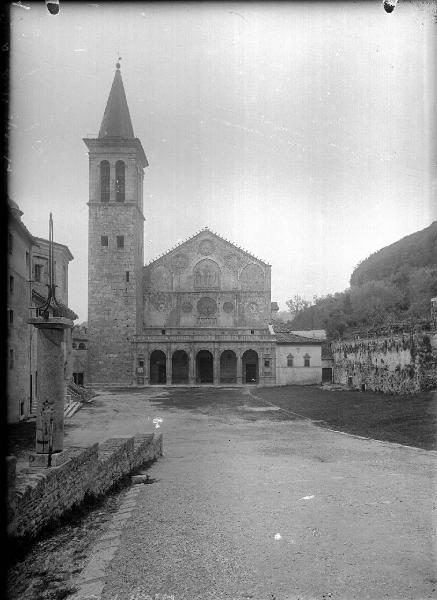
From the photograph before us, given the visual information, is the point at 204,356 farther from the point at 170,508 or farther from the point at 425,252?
the point at 170,508

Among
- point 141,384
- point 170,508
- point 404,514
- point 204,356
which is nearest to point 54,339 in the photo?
point 170,508

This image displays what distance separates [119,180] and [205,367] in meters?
18.1

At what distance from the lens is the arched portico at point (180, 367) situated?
4656cm

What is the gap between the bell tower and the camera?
43.9 metres

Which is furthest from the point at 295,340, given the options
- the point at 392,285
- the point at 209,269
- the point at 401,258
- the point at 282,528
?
the point at 282,528

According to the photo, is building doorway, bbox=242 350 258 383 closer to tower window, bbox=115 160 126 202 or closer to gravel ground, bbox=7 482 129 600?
tower window, bbox=115 160 126 202

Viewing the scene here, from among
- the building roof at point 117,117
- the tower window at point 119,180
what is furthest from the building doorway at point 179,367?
the building roof at point 117,117

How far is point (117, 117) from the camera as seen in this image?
45.9 m

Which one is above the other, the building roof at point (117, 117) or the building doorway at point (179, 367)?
the building roof at point (117, 117)

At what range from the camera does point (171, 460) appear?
476 inches

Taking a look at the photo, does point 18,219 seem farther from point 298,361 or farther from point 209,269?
point 209,269

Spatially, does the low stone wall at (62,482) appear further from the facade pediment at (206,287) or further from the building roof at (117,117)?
the building roof at (117,117)

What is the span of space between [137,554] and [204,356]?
41378 millimetres

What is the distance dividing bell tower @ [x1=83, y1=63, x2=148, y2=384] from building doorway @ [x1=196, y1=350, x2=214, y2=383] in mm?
6189
